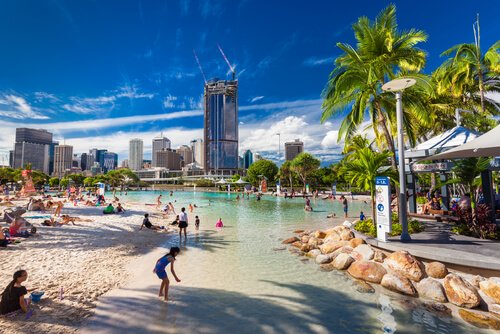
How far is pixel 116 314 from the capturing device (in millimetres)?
6328

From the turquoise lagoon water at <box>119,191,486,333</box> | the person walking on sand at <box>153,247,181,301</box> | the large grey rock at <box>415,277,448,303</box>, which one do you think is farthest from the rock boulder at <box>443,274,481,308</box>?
the person walking on sand at <box>153,247,181,301</box>

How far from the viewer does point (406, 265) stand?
25.8ft

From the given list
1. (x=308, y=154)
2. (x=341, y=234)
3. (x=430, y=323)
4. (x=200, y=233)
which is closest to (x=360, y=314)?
(x=430, y=323)

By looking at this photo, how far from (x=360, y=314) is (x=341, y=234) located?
5.97 meters

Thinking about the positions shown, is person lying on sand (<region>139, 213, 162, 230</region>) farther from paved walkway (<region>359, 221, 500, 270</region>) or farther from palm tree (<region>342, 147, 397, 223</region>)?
paved walkway (<region>359, 221, 500, 270</region>)

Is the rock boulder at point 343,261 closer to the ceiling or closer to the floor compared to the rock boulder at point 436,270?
closer to the floor

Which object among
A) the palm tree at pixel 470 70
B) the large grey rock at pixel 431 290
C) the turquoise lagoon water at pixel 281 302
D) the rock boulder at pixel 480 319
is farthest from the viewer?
the palm tree at pixel 470 70

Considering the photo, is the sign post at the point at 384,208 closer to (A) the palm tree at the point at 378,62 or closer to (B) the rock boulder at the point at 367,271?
(B) the rock boulder at the point at 367,271

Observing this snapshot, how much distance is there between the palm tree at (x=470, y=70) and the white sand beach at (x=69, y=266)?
76.8 feet

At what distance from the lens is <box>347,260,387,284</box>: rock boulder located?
8.20 m

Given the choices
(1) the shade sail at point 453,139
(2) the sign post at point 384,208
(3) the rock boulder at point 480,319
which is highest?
(1) the shade sail at point 453,139

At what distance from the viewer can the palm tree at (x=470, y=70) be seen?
55.1ft

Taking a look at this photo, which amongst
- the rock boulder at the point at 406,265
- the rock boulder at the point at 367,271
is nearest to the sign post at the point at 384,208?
the rock boulder at the point at 406,265

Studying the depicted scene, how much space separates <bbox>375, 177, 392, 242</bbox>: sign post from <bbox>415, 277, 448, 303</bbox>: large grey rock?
2.18 m
